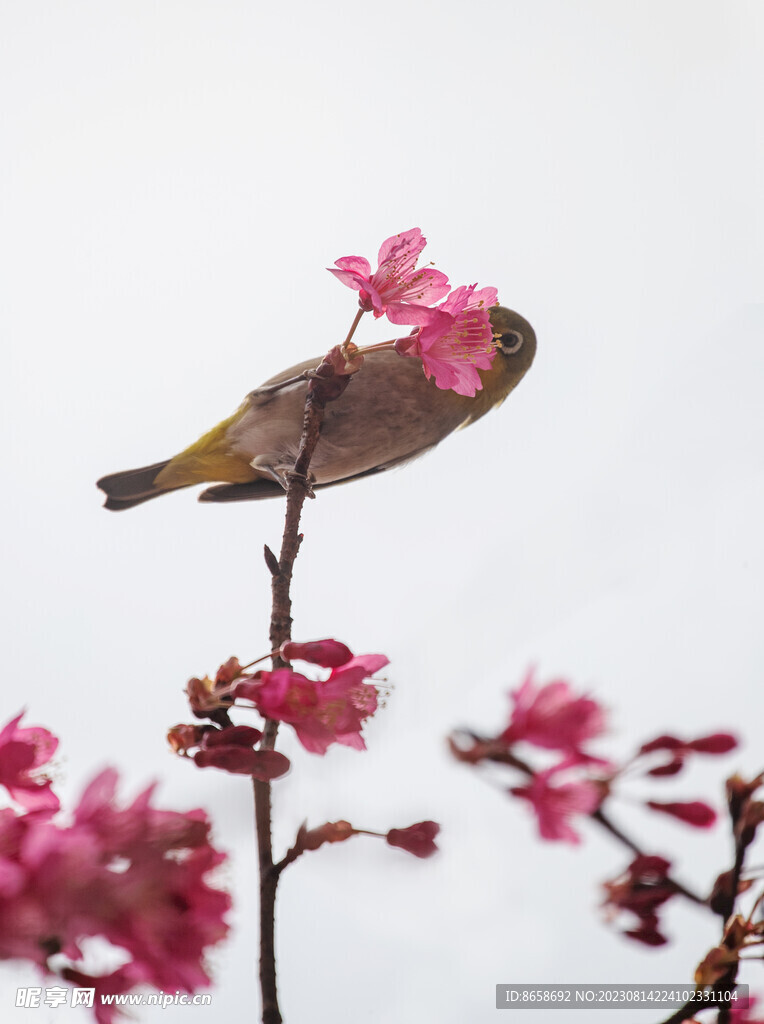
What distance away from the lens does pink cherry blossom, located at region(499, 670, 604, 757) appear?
1.45ft

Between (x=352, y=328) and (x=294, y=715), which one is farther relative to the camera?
(x=352, y=328)

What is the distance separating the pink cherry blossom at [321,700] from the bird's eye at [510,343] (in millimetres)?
1531

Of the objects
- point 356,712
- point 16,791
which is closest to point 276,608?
point 356,712

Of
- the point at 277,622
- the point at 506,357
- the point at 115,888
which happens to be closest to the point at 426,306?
the point at 277,622

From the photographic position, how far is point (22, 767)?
0.66 metres

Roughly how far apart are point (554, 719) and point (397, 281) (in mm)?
577

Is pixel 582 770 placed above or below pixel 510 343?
below

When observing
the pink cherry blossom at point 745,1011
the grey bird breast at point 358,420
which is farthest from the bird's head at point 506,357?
the pink cherry blossom at point 745,1011

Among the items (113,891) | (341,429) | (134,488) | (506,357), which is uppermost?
(506,357)

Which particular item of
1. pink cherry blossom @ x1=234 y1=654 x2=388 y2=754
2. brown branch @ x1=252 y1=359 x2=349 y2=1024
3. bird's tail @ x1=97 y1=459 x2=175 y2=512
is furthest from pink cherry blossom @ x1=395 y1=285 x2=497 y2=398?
bird's tail @ x1=97 y1=459 x2=175 y2=512

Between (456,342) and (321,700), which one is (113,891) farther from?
(456,342)

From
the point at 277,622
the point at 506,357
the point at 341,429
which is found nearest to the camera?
the point at 277,622

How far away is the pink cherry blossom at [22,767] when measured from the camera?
641 mm

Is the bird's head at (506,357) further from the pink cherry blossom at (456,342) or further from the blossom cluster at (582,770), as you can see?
the blossom cluster at (582,770)
